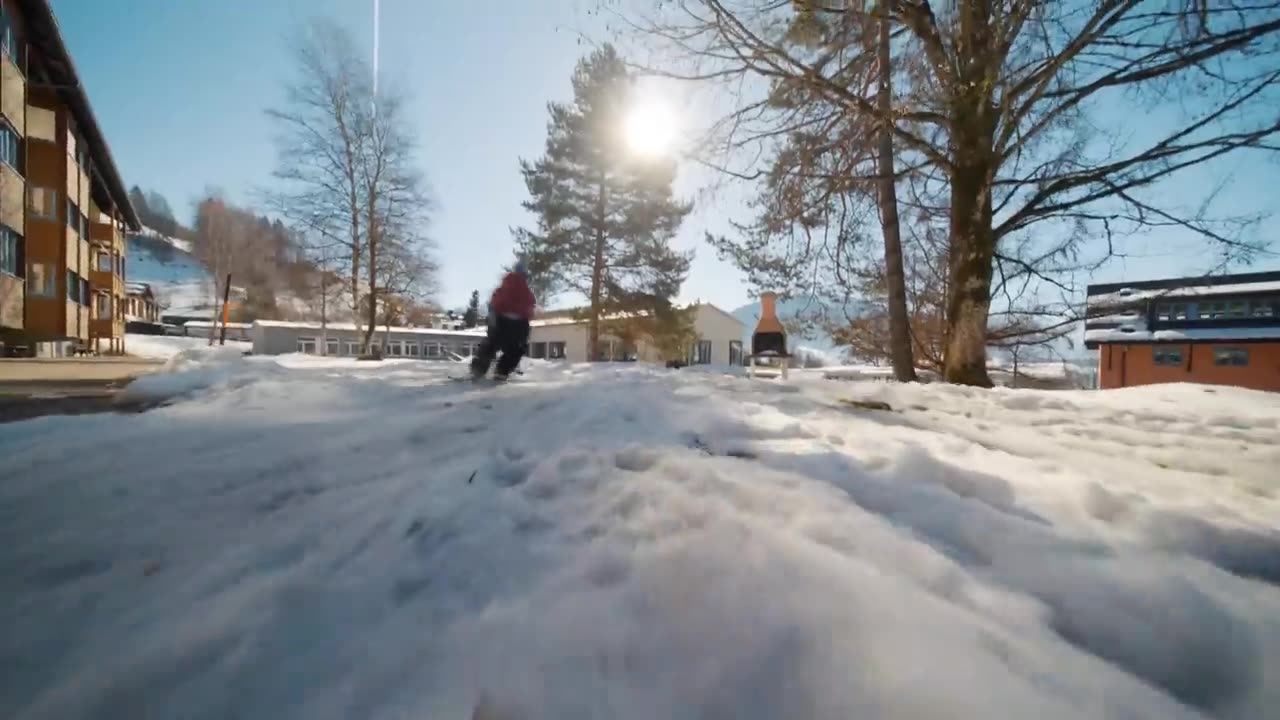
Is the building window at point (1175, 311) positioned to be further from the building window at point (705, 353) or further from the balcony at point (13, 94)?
the balcony at point (13, 94)

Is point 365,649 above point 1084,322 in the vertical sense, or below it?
below

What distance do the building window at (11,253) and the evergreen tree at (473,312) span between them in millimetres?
53167

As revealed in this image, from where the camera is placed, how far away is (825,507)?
1587 mm

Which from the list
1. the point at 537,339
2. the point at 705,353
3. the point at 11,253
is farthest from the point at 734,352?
the point at 11,253

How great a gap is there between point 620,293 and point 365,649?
20281 millimetres

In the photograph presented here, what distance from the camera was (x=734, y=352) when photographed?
122 feet

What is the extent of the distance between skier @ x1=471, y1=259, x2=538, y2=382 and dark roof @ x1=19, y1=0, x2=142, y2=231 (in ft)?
56.6

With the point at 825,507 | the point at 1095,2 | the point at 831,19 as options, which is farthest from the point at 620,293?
the point at 825,507

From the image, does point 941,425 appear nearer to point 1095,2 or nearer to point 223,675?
point 223,675

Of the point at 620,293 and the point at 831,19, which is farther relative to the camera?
the point at 620,293

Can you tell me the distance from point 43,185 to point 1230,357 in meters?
38.4

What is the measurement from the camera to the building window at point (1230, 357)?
55.9 feet

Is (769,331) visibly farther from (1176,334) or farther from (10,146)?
(10,146)

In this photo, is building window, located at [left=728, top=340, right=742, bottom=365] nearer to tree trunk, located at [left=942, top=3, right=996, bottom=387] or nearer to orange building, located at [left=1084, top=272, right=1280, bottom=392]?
orange building, located at [left=1084, top=272, right=1280, bottom=392]
